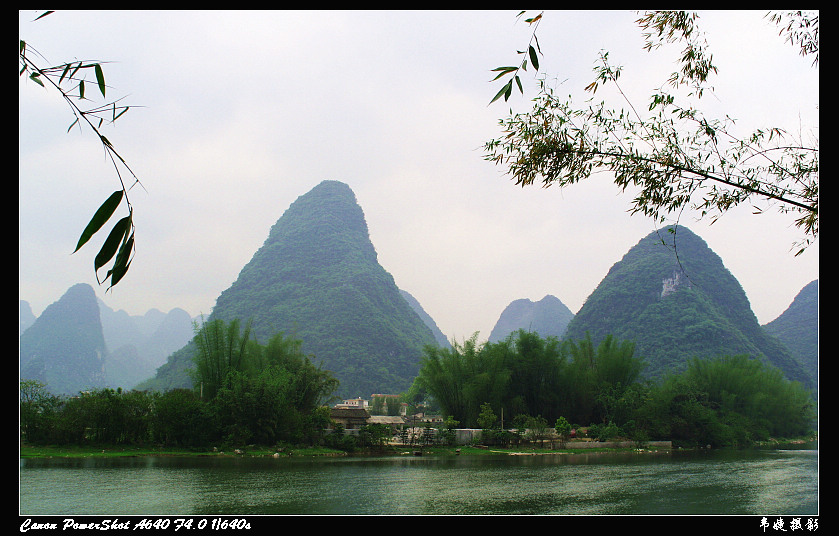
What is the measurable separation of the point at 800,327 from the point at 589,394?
23.1 metres

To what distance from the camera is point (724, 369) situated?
62.8 feet

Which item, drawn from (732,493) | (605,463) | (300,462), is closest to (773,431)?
(605,463)

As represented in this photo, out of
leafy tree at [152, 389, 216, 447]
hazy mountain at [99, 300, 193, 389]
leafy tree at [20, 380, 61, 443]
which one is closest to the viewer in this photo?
leafy tree at [20, 380, 61, 443]

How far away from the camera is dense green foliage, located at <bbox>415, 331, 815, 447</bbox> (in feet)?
53.7

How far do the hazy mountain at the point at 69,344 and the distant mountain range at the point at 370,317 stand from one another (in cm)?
7

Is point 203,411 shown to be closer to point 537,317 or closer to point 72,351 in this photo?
point 72,351

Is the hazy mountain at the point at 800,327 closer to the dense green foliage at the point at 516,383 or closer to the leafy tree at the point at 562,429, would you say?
the dense green foliage at the point at 516,383

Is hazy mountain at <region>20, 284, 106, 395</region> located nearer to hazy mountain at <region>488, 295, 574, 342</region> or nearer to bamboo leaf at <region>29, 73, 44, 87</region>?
hazy mountain at <region>488, 295, 574, 342</region>

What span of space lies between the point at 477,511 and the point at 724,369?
15.9 meters

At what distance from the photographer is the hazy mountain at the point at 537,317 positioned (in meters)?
54.0

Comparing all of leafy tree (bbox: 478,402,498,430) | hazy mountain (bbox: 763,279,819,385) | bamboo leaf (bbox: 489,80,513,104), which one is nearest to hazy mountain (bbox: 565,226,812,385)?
hazy mountain (bbox: 763,279,819,385)

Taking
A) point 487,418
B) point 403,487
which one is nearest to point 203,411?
point 403,487

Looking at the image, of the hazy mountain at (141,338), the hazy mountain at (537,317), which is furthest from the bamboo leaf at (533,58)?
the hazy mountain at (141,338)

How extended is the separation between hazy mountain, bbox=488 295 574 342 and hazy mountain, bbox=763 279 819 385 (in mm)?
16334
